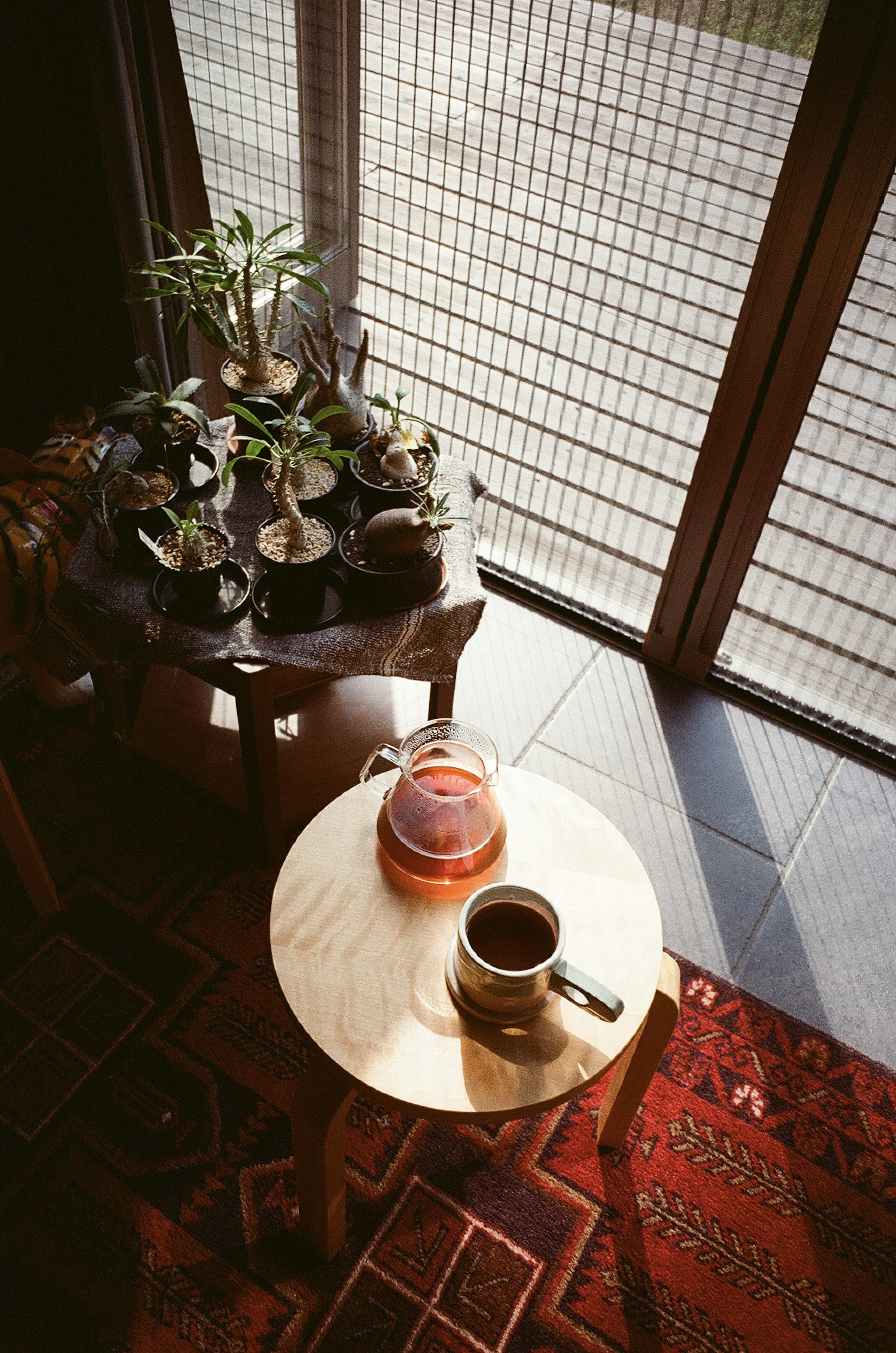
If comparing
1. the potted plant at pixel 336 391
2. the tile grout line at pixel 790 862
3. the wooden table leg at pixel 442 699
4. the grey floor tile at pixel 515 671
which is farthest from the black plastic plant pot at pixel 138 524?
the tile grout line at pixel 790 862

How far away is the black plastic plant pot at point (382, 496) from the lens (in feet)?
6.02

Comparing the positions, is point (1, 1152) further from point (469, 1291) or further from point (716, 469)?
point (716, 469)

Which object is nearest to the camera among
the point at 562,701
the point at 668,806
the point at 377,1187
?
the point at 377,1187

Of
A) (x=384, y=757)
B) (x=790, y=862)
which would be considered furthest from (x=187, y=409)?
(x=790, y=862)

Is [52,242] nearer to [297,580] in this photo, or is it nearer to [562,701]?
[297,580]

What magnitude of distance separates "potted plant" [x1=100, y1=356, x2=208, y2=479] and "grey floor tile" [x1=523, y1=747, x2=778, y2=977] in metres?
0.94

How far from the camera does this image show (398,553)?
5.77 feet

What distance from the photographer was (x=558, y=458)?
241 centimetres

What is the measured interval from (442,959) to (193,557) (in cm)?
79

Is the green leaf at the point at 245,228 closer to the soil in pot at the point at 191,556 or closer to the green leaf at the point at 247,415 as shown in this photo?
the green leaf at the point at 247,415

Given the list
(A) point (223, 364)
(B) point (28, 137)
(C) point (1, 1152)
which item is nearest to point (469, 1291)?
A: (C) point (1, 1152)

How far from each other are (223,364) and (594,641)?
1058mm

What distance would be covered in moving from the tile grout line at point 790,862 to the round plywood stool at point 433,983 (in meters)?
0.50

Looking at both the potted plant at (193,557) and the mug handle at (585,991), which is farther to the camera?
the potted plant at (193,557)
